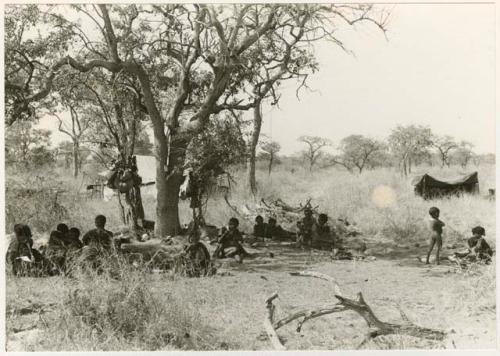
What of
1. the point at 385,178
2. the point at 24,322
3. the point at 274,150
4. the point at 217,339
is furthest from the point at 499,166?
the point at 274,150

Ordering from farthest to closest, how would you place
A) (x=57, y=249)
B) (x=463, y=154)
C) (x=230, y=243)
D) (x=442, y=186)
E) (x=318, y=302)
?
(x=463, y=154) → (x=442, y=186) → (x=230, y=243) → (x=57, y=249) → (x=318, y=302)

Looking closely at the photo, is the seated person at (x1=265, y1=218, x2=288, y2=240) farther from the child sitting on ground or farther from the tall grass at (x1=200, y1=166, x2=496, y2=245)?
the child sitting on ground

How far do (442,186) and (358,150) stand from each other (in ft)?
52.8

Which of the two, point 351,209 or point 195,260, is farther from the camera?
point 351,209

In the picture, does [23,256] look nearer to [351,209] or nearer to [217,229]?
[217,229]

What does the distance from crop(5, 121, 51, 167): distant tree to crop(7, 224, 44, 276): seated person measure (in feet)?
8.92

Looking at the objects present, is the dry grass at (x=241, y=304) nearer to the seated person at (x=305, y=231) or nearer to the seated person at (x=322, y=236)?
the seated person at (x=305, y=231)

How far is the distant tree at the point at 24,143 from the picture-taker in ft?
41.4

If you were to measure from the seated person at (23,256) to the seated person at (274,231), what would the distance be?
431cm

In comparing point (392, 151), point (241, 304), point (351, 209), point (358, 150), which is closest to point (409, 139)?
point (392, 151)

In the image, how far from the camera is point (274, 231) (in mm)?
10328

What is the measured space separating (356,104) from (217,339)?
8248mm

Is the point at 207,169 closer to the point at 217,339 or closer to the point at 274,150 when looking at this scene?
the point at 217,339

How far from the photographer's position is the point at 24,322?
5523 mm
